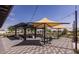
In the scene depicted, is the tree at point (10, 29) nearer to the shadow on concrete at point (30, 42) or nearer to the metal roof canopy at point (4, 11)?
the metal roof canopy at point (4, 11)

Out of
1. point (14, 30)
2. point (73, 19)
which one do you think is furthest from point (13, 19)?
point (73, 19)

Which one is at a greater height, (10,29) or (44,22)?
(44,22)

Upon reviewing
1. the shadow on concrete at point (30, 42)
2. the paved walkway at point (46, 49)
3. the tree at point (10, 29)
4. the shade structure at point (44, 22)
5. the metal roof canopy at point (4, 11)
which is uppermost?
the metal roof canopy at point (4, 11)

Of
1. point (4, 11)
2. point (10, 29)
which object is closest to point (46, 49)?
point (10, 29)

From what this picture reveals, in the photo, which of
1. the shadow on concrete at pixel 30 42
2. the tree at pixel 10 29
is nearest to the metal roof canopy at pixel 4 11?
the tree at pixel 10 29

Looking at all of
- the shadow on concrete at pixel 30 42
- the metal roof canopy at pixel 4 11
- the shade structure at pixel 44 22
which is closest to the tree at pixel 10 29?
the metal roof canopy at pixel 4 11

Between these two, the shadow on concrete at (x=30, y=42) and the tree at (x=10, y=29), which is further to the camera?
the shadow on concrete at (x=30, y=42)

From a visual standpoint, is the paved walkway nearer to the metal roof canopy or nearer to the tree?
the tree

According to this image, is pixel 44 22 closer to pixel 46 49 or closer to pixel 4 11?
pixel 46 49

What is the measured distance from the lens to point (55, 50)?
4574 millimetres

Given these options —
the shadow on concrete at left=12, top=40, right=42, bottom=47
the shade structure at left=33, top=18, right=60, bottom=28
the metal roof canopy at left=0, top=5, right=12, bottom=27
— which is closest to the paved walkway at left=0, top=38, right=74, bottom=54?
the shadow on concrete at left=12, top=40, right=42, bottom=47

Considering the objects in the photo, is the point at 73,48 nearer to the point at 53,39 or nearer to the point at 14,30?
the point at 53,39

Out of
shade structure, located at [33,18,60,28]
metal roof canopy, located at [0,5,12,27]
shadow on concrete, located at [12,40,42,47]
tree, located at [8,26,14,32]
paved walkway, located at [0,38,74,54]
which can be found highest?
metal roof canopy, located at [0,5,12,27]

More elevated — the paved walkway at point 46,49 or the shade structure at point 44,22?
the shade structure at point 44,22
